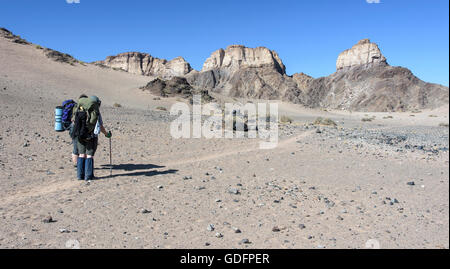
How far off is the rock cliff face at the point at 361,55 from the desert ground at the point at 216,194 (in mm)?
126521

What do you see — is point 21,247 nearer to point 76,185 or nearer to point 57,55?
point 76,185

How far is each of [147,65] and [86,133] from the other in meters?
152

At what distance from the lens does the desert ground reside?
4.70 m

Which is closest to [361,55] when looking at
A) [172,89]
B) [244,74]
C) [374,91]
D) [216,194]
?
[374,91]

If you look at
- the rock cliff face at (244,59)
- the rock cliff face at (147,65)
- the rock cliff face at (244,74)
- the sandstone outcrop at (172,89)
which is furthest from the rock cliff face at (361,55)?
the sandstone outcrop at (172,89)

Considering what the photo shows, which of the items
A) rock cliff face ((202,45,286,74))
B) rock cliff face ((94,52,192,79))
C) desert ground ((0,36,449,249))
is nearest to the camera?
desert ground ((0,36,449,249))

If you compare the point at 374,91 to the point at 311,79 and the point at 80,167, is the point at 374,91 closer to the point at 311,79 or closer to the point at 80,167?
the point at 311,79

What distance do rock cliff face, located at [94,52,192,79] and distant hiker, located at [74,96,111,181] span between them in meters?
145

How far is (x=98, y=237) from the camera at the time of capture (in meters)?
4.49

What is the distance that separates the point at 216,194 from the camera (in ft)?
22.2

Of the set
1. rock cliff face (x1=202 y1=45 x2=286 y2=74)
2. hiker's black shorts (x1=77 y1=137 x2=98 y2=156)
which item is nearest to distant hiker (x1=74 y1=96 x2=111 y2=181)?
hiker's black shorts (x1=77 y1=137 x2=98 y2=156)

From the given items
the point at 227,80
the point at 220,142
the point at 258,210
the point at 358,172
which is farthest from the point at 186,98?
the point at 227,80

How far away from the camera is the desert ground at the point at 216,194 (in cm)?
470

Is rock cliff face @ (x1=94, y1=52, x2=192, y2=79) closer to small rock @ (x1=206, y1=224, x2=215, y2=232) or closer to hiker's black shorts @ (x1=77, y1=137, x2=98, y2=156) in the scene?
hiker's black shorts @ (x1=77, y1=137, x2=98, y2=156)
